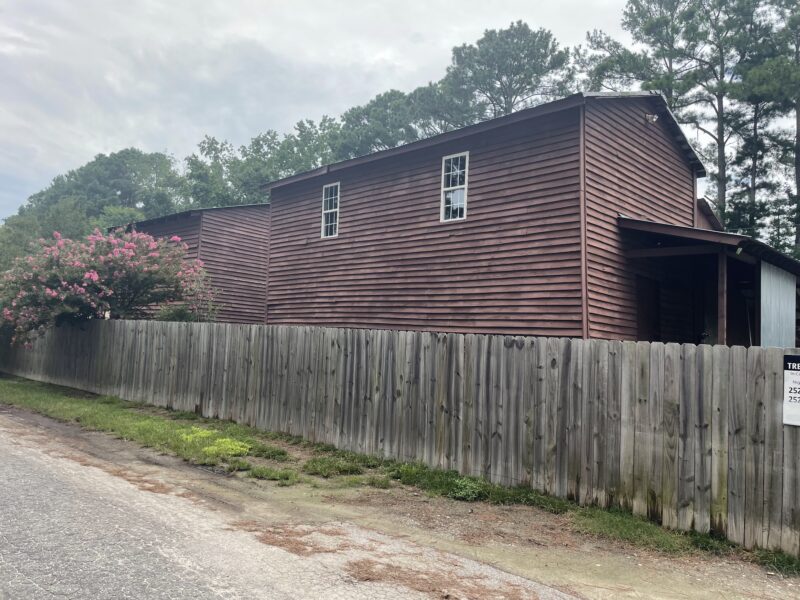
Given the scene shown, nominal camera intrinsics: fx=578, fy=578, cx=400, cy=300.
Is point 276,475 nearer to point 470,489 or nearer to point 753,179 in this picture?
point 470,489

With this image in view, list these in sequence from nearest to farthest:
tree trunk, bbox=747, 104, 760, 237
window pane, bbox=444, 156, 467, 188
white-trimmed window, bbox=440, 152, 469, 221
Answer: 1. white-trimmed window, bbox=440, 152, 469, 221
2. window pane, bbox=444, 156, 467, 188
3. tree trunk, bbox=747, 104, 760, 237

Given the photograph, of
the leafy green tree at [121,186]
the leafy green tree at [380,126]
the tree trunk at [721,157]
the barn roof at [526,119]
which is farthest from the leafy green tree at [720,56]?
the leafy green tree at [121,186]

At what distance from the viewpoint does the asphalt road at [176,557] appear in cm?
402

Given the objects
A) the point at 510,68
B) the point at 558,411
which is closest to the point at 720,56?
the point at 510,68

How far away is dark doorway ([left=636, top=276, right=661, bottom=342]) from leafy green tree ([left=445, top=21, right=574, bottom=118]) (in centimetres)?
3186

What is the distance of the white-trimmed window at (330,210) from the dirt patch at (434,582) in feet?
43.1

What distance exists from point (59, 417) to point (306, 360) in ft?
18.8

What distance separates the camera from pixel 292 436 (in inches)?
393

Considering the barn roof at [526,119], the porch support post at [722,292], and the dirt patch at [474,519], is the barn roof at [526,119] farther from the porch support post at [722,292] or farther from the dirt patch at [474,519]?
the dirt patch at [474,519]

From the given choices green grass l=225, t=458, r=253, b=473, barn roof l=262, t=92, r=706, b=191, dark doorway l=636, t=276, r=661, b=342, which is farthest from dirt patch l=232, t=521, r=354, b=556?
dark doorway l=636, t=276, r=661, b=342

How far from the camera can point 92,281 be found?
15797 mm

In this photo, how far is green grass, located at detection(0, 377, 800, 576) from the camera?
5.49 m

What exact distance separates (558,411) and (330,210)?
38.8 feet

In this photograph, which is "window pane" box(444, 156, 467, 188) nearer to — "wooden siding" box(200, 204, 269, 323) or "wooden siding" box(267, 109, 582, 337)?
"wooden siding" box(267, 109, 582, 337)
